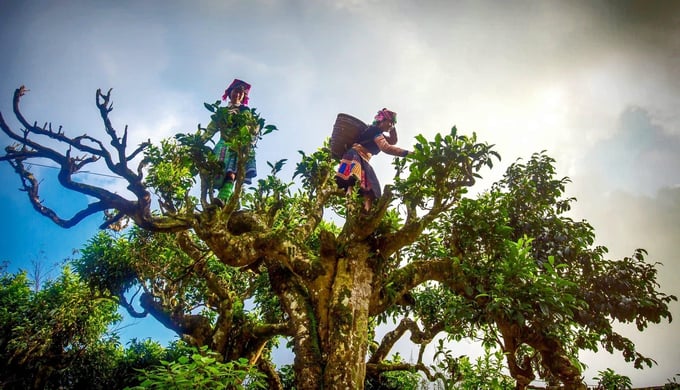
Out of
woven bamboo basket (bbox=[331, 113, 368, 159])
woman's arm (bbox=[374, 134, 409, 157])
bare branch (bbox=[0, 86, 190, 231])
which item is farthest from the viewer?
woven bamboo basket (bbox=[331, 113, 368, 159])

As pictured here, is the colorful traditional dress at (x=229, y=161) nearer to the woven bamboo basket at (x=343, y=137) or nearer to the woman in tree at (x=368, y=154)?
the woman in tree at (x=368, y=154)

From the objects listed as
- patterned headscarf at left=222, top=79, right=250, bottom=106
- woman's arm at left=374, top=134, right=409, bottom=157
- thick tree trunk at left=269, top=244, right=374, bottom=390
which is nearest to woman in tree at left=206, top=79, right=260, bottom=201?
patterned headscarf at left=222, top=79, right=250, bottom=106

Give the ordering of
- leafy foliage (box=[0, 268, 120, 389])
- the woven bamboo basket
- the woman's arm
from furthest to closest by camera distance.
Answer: leafy foliage (box=[0, 268, 120, 389]) < the woven bamboo basket < the woman's arm

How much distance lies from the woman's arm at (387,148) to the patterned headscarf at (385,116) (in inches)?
24.1

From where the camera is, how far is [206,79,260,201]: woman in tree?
16.8 feet

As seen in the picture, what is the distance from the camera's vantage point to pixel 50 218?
4.88 meters

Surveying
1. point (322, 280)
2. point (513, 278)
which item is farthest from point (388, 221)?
point (513, 278)

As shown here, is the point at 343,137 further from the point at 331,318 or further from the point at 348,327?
the point at 348,327

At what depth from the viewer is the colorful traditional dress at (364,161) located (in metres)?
7.40

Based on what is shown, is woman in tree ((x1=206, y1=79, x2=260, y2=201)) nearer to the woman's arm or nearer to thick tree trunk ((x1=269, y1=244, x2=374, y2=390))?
thick tree trunk ((x1=269, y1=244, x2=374, y2=390))

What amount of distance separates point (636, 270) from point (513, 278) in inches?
162

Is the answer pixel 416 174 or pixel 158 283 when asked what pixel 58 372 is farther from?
pixel 416 174

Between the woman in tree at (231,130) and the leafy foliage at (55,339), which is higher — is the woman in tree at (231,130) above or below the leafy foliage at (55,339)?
above

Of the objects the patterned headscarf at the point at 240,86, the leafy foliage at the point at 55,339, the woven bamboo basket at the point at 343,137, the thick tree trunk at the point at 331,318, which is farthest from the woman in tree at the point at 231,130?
the leafy foliage at the point at 55,339
